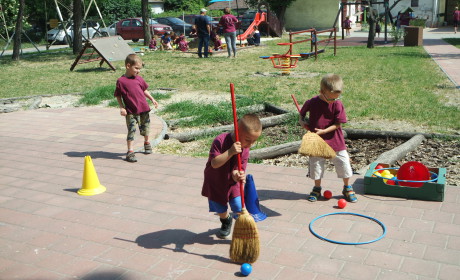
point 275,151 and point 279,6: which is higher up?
point 279,6

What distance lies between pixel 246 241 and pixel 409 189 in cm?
214

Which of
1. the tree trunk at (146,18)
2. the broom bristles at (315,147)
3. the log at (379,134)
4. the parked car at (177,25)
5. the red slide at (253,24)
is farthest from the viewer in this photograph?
the parked car at (177,25)

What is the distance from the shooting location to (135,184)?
5793 millimetres

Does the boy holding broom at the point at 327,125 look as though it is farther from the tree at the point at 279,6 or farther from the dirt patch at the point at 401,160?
the tree at the point at 279,6

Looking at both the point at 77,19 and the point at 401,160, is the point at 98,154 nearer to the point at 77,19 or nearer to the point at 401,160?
the point at 401,160

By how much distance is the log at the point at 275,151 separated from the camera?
6.75 m

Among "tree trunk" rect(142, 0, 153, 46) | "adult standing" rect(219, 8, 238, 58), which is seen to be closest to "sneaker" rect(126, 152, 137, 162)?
"adult standing" rect(219, 8, 238, 58)

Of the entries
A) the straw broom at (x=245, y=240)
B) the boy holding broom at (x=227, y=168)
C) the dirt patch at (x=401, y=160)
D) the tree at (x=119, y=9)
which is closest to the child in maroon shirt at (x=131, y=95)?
the dirt patch at (x=401, y=160)

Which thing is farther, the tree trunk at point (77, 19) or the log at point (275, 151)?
the tree trunk at point (77, 19)

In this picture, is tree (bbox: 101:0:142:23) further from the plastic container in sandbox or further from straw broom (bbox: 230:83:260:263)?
straw broom (bbox: 230:83:260:263)

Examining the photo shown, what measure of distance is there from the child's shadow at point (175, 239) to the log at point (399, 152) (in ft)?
7.98

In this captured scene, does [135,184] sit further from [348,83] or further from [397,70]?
[397,70]

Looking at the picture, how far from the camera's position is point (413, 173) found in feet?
17.1

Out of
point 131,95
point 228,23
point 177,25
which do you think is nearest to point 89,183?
point 131,95
